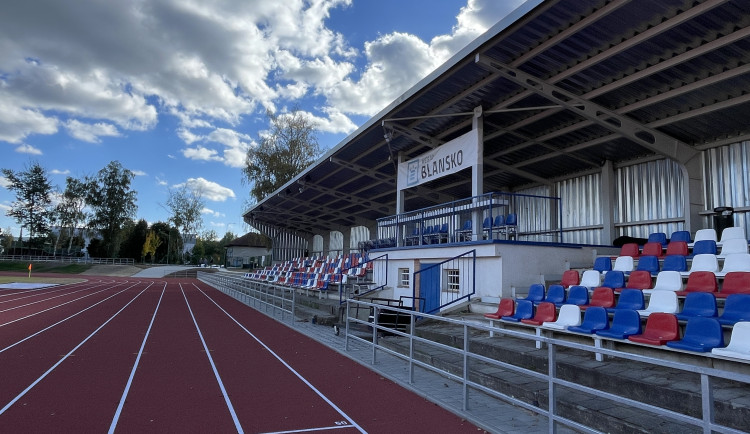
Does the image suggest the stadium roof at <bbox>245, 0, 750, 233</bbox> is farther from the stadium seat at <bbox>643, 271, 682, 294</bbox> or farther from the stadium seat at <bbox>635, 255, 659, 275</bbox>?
the stadium seat at <bbox>643, 271, 682, 294</bbox>

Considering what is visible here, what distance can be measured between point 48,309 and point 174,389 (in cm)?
1394

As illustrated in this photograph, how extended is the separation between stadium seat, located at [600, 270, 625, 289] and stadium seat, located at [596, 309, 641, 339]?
216 cm

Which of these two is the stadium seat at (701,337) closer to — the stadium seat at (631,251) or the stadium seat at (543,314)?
the stadium seat at (543,314)

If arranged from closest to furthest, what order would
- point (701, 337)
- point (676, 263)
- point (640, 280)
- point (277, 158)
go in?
point (701, 337), point (640, 280), point (676, 263), point (277, 158)

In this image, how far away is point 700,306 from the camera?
574cm

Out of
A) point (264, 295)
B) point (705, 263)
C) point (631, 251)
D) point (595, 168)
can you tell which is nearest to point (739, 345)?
point (705, 263)

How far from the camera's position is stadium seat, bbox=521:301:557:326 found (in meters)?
7.07

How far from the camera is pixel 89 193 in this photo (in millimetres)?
69750

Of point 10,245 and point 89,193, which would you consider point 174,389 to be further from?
point 10,245

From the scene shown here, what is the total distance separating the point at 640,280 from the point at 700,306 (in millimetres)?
1974

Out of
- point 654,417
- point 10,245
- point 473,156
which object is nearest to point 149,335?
point 473,156

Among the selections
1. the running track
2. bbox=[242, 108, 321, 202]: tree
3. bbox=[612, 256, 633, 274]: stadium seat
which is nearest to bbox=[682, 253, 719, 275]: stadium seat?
bbox=[612, 256, 633, 274]: stadium seat

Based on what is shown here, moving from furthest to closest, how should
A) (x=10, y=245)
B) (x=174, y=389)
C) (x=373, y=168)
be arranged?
(x=10, y=245) < (x=373, y=168) < (x=174, y=389)

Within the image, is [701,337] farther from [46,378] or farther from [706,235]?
[46,378]
